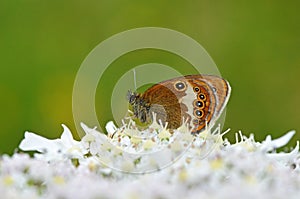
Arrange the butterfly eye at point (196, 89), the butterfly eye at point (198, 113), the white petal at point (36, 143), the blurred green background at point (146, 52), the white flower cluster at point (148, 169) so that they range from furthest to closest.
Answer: the blurred green background at point (146, 52), the butterfly eye at point (196, 89), the butterfly eye at point (198, 113), the white petal at point (36, 143), the white flower cluster at point (148, 169)

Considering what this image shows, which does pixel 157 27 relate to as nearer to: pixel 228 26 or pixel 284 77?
pixel 228 26

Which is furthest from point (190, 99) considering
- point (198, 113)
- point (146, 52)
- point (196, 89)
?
point (146, 52)

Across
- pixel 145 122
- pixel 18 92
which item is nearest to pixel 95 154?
pixel 145 122

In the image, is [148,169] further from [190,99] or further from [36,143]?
[190,99]

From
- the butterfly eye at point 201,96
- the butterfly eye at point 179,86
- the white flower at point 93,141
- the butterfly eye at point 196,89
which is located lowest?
the white flower at point 93,141

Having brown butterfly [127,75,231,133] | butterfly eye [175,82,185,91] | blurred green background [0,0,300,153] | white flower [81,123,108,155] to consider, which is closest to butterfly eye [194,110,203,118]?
brown butterfly [127,75,231,133]

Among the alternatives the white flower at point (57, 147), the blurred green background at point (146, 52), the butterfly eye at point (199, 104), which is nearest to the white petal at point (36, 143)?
the white flower at point (57, 147)

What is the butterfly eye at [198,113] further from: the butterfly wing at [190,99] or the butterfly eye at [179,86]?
the butterfly eye at [179,86]
